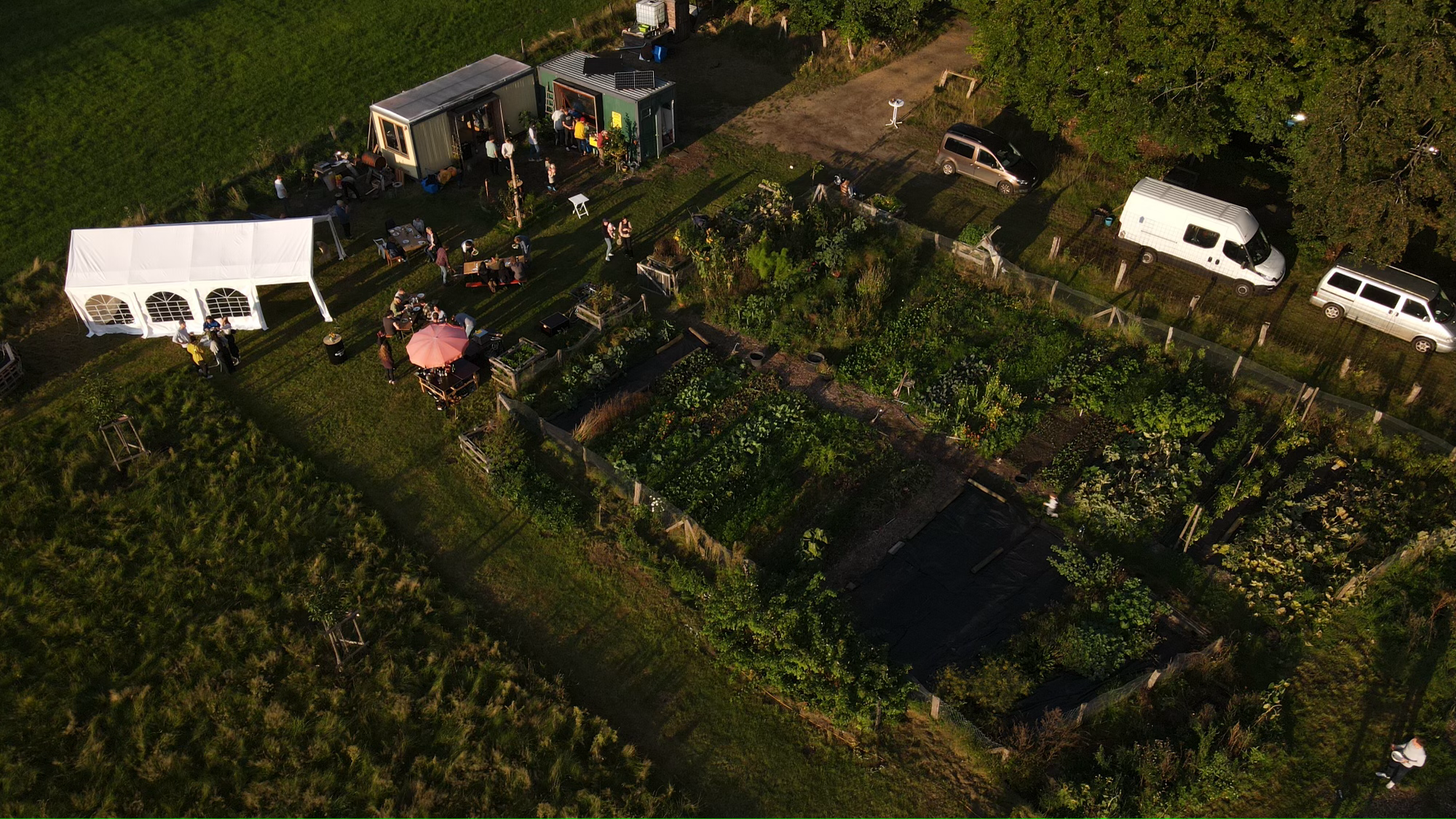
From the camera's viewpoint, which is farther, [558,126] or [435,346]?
[558,126]

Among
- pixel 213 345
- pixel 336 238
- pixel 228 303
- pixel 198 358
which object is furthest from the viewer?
pixel 336 238

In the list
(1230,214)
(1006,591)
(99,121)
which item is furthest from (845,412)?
(99,121)

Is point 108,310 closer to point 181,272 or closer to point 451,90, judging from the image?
point 181,272

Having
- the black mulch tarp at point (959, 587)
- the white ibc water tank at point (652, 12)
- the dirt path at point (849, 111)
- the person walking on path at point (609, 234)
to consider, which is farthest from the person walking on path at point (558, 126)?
the black mulch tarp at point (959, 587)

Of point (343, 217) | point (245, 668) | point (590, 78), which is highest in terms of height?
point (590, 78)

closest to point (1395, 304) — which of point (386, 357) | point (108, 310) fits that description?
point (386, 357)

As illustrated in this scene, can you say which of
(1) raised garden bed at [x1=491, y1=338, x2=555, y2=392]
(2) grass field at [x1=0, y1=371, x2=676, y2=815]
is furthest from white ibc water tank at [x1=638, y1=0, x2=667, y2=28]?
(2) grass field at [x1=0, y1=371, x2=676, y2=815]

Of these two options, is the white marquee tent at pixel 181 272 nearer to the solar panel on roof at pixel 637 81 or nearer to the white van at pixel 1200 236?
the solar panel on roof at pixel 637 81

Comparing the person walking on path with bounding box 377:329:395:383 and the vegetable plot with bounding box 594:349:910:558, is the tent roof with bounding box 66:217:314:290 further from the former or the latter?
the vegetable plot with bounding box 594:349:910:558
